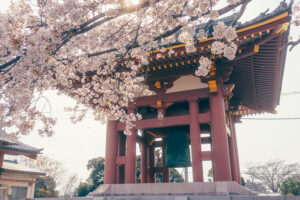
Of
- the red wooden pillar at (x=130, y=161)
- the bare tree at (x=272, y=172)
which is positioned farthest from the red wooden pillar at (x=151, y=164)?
the bare tree at (x=272, y=172)

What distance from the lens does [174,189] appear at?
660 centimetres

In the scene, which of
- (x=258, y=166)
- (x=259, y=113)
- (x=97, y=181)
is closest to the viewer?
(x=259, y=113)

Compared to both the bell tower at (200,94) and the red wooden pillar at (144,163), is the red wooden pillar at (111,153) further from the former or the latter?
the red wooden pillar at (144,163)

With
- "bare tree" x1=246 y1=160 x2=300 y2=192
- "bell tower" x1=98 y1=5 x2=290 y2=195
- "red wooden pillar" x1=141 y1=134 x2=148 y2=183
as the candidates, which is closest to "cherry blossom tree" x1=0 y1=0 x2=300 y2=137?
"bell tower" x1=98 y1=5 x2=290 y2=195

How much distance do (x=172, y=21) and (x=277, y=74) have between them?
18.3 ft

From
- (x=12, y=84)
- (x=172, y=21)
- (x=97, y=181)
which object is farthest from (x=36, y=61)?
(x=97, y=181)

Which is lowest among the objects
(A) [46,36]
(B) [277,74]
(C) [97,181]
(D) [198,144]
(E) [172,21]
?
(C) [97,181]

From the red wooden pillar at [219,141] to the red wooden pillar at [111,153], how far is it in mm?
3229

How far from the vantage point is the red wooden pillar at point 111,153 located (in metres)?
7.69

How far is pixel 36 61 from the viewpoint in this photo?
3.08 meters

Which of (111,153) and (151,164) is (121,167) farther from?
(151,164)

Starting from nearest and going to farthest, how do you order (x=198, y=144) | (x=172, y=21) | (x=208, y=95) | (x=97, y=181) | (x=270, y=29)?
(x=172, y=21), (x=270, y=29), (x=198, y=144), (x=208, y=95), (x=97, y=181)

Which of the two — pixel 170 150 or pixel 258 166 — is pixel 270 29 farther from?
pixel 258 166

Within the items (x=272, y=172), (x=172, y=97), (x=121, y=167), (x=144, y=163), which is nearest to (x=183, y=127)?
(x=172, y=97)
